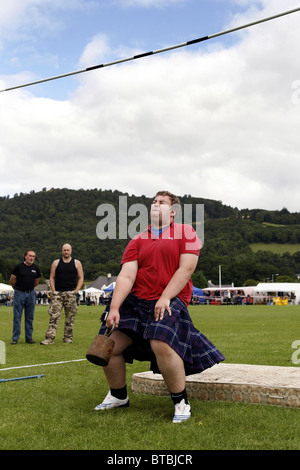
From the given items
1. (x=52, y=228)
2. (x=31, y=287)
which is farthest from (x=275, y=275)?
(x=31, y=287)

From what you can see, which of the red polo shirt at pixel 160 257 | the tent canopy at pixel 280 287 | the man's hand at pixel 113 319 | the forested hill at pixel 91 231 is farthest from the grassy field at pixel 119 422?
the forested hill at pixel 91 231

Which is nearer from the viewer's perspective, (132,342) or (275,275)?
(132,342)

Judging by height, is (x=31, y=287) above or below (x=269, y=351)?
above

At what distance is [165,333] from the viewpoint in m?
4.00

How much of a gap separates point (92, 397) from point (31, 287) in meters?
6.01

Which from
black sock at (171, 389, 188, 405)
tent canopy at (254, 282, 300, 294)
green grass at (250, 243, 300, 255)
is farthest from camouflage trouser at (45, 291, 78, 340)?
green grass at (250, 243, 300, 255)

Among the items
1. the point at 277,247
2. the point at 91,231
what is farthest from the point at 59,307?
the point at 277,247

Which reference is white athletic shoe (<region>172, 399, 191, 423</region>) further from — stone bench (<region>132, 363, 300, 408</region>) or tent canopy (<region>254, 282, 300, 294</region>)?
tent canopy (<region>254, 282, 300, 294</region>)

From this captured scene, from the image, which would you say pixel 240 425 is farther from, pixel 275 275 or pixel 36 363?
pixel 275 275

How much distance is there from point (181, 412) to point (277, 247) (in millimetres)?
153768

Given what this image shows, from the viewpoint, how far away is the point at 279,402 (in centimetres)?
427

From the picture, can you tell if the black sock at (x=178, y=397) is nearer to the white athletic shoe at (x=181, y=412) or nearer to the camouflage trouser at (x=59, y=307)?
the white athletic shoe at (x=181, y=412)

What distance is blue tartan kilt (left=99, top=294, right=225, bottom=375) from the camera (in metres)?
4.04

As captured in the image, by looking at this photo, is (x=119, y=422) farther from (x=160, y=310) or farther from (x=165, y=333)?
(x=160, y=310)
